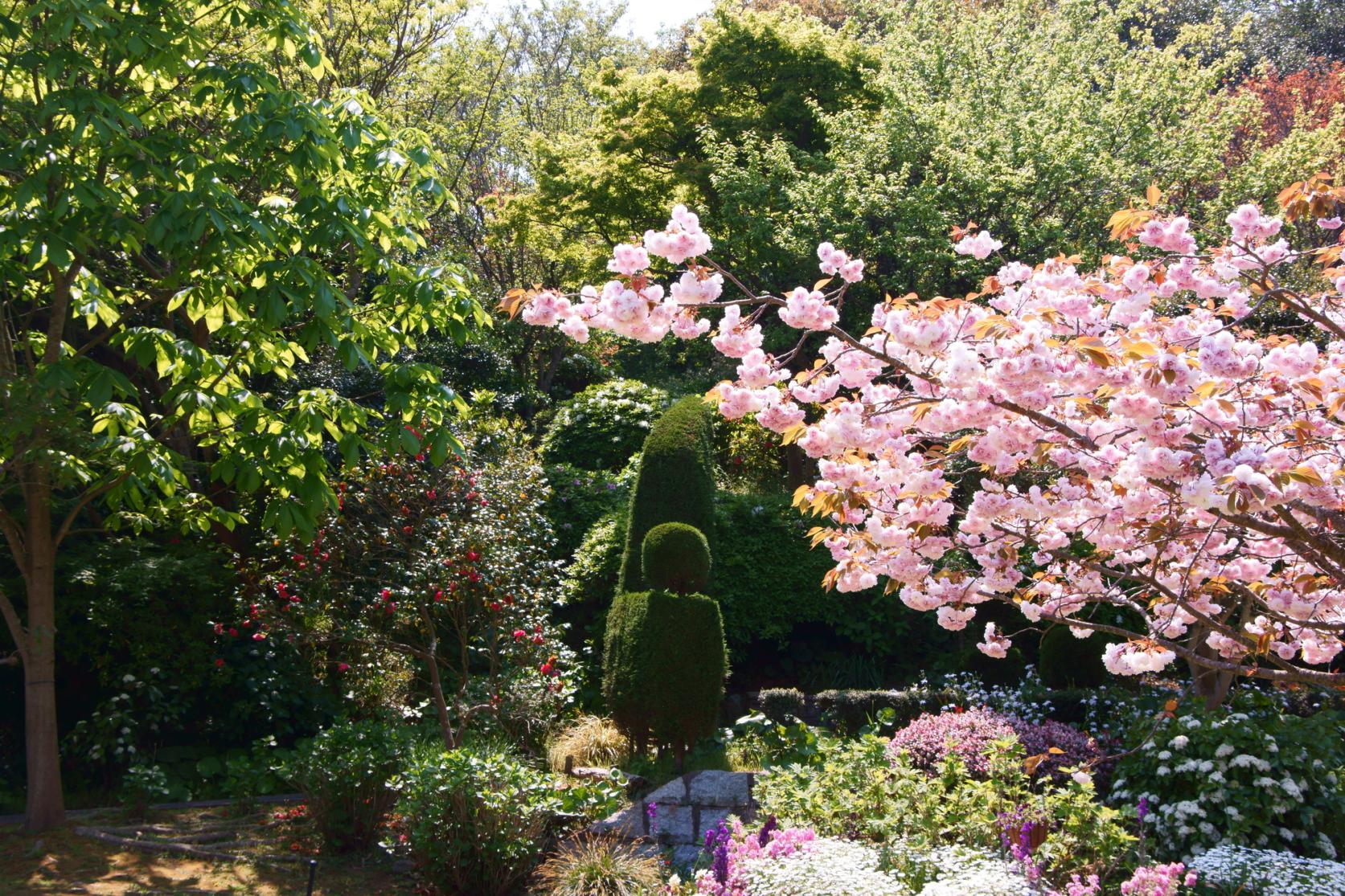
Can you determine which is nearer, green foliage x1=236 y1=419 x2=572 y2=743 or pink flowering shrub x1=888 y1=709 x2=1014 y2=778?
pink flowering shrub x1=888 y1=709 x2=1014 y2=778

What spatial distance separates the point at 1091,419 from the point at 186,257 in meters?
4.23

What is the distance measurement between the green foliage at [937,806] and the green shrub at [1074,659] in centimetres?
254

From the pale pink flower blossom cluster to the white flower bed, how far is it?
0.78 m

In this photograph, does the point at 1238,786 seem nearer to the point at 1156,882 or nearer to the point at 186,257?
the point at 1156,882

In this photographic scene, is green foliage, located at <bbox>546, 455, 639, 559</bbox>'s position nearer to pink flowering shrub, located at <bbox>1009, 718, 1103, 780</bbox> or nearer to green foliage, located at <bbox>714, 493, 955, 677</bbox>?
green foliage, located at <bbox>714, 493, 955, 677</bbox>

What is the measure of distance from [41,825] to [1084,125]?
11.3 m

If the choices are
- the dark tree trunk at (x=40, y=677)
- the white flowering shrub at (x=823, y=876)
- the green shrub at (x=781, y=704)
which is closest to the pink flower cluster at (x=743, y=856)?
the white flowering shrub at (x=823, y=876)

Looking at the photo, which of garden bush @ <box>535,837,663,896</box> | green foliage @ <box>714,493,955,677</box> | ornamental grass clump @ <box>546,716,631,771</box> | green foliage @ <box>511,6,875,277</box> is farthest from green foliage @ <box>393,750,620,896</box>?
green foliage @ <box>511,6,875,277</box>

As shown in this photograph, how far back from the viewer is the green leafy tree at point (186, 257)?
4594mm

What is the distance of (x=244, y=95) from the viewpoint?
5.17 metres

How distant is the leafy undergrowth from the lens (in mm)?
5086

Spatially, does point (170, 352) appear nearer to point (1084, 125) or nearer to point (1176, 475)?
point (1176, 475)

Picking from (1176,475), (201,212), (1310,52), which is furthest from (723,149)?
(1310,52)

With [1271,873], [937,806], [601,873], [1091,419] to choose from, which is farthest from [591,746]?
[1091,419]
